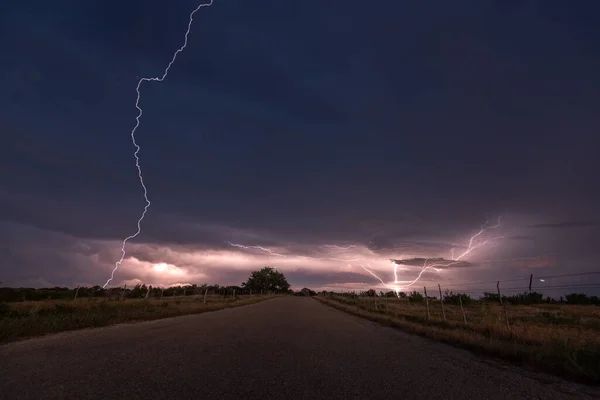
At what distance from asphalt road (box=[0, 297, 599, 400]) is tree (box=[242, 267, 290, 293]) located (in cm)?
11498

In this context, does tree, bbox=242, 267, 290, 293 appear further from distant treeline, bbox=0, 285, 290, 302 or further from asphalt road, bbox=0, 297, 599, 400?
asphalt road, bbox=0, 297, 599, 400

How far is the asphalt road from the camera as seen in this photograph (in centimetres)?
445

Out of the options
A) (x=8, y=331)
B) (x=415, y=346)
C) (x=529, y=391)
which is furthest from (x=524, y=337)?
(x=8, y=331)

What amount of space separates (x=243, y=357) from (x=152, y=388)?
2.58m

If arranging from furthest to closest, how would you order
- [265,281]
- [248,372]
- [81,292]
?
[265,281]
[81,292]
[248,372]

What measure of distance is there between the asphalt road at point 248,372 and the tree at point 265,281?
11498 centimetres

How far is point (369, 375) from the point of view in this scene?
568 centimetres

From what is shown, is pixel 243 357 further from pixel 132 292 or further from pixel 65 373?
pixel 132 292

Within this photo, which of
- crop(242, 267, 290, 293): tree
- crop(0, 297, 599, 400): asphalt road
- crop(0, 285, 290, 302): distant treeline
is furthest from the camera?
crop(242, 267, 290, 293): tree

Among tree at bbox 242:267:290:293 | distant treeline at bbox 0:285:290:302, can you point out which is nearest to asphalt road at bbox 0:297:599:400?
distant treeline at bbox 0:285:290:302

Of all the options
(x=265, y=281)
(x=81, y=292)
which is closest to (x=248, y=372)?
(x=81, y=292)

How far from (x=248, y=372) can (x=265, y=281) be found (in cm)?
12320

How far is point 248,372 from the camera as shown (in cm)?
553

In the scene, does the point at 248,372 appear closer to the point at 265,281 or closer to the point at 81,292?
the point at 81,292
